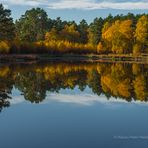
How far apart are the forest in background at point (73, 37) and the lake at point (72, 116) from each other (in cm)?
3960

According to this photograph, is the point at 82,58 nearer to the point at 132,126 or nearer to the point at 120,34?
the point at 120,34

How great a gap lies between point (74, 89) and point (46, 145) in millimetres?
15844

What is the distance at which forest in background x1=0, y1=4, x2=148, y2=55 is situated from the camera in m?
73.9

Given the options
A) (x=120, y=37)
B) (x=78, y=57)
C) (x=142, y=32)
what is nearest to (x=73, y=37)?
(x=78, y=57)

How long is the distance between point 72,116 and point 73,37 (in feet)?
265

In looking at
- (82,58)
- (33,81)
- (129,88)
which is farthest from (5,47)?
(129,88)

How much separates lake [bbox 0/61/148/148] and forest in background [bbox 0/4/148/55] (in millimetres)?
39596

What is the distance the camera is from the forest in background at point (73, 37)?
2908 inches

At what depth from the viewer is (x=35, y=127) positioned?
48.4 feet

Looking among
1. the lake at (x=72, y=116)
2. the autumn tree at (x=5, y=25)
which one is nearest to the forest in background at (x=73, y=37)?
the autumn tree at (x=5, y=25)

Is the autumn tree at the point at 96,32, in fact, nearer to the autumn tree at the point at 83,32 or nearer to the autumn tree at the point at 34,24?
the autumn tree at the point at 83,32

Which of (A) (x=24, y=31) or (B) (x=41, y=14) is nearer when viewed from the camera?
(A) (x=24, y=31)

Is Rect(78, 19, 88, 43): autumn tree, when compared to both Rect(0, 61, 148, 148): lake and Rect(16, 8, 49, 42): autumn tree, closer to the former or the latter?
Rect(16, 8, 49, 42): autumn tree

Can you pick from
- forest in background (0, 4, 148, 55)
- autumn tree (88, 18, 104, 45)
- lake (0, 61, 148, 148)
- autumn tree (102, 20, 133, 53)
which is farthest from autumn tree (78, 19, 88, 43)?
lake (0, 61, 148, 148)
